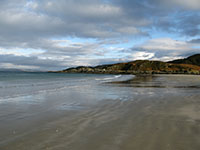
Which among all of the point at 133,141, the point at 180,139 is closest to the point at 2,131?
the point at 133,141

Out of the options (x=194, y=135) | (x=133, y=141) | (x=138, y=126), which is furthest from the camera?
(x=138, y=126)

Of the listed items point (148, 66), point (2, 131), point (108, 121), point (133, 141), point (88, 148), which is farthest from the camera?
point (148, 66)

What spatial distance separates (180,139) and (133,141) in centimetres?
139

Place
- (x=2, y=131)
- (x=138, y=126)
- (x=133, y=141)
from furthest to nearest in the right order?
(x=138, y=126) → (x=2, y=131) → (x=133, y=141)

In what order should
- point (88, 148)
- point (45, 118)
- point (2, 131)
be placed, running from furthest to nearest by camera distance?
point (45, 118), point (2, 131), point (88, 148)

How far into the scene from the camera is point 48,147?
4605 mm

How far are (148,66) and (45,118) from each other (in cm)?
18527

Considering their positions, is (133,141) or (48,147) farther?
(133,141)

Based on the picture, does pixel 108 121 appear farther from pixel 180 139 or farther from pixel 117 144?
pixel 180 139

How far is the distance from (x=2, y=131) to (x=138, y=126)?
4.68 meters

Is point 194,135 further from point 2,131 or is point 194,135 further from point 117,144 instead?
point 2,131

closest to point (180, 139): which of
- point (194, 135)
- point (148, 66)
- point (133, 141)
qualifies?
point (194, 135)

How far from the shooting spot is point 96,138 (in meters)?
5.18

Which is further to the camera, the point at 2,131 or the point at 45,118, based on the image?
the point at 45,118
